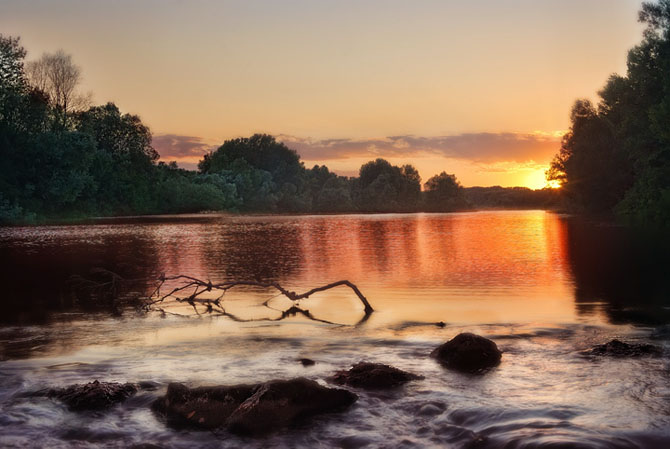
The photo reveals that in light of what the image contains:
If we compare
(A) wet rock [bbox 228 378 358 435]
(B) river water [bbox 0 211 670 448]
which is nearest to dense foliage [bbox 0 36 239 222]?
(B) river water [bbox 0 211 670 448]

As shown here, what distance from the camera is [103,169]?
355 ft

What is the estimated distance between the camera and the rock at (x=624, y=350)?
1426cm

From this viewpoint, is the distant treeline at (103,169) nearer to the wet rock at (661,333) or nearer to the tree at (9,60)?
the tree at (9,60)

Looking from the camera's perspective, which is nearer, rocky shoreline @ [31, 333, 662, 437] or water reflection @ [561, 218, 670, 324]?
rocky shoreline @ [31, 333, 662, 437]

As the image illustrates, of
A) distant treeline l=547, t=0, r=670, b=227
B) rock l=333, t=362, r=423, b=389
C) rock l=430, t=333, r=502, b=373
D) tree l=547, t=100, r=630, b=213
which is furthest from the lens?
tree l=547, t=100, r=630, b=213

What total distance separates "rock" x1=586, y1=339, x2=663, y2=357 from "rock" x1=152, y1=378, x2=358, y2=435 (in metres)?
6.65

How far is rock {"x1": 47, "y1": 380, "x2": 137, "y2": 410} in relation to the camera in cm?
1129

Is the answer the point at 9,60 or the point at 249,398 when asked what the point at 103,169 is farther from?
the point at 249,398

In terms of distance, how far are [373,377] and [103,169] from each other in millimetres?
104607

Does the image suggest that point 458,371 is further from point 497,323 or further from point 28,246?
point 28,246

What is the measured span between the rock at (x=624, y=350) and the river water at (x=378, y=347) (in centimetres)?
46

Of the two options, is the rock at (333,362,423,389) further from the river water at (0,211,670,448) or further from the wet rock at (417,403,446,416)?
the wet rock at (417,403,446,416)

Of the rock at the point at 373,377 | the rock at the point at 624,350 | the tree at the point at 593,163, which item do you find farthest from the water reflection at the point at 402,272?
the tree at the point at 593,163

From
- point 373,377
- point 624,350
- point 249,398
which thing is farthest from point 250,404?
point 624,350
